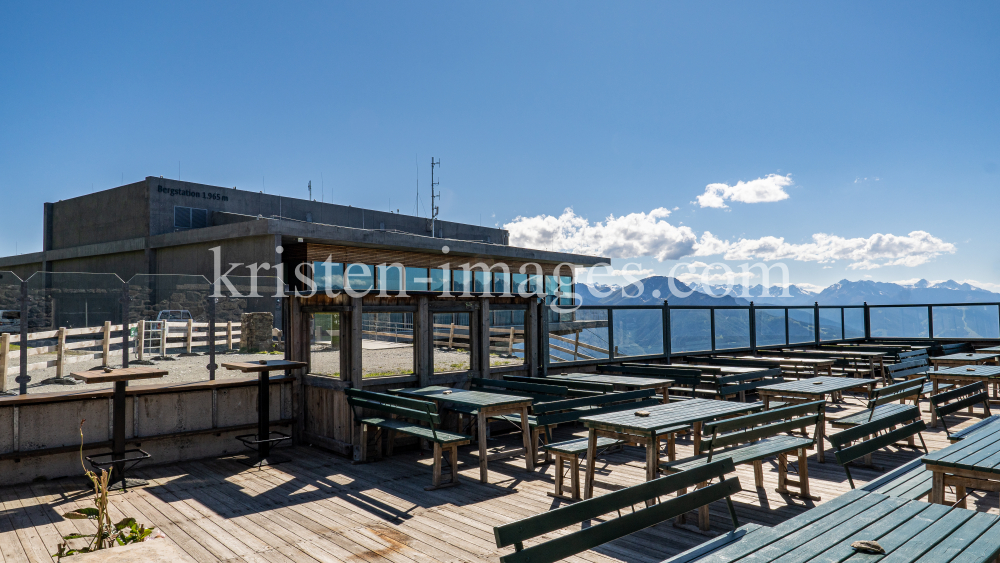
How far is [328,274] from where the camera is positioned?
18250 mm

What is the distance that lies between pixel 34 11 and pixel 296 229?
785 centimetres

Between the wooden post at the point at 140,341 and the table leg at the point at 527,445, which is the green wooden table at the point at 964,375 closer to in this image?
the table leg at the point at 527,445

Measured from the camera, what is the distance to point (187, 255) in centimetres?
2220

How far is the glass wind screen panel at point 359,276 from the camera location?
59.9 feet

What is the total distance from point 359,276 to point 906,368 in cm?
1446

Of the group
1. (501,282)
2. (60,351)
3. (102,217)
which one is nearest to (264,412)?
(60,351)

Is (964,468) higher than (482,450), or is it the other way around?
(964,468)

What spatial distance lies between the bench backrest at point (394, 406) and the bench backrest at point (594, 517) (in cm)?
385

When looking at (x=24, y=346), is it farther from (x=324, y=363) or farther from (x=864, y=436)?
(x=864, y=436)

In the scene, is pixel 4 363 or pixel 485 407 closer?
pixel 485 407

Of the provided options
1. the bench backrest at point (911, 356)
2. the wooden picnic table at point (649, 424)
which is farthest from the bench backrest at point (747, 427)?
the bench backrest at point (911, 356)

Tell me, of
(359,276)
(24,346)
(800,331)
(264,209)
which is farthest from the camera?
(264,209)

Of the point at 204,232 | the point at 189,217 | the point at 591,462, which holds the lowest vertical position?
the point at 591,462

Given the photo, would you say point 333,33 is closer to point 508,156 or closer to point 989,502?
point 508,156
